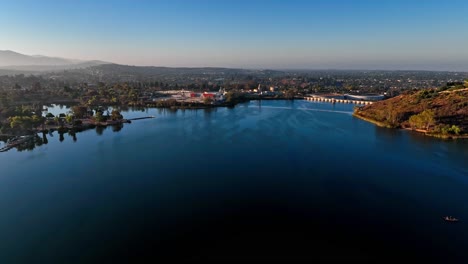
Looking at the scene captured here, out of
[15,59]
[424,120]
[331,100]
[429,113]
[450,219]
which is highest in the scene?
[15,59]

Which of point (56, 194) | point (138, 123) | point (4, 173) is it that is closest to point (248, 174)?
point (56, 194)

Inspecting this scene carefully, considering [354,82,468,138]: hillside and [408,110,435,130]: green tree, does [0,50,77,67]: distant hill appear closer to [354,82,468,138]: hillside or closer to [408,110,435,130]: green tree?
[354,82,468,138]: hillside

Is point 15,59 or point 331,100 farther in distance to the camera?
point 15,59

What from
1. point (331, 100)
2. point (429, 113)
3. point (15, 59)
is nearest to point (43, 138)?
point (429, 113)

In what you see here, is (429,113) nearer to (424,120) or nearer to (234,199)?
Answer: (424,120)

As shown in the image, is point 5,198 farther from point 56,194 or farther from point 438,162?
point 438,162

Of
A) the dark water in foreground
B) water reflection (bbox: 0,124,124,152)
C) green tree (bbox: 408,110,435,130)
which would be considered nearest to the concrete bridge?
green tree (bbox: 408,110,435,130)

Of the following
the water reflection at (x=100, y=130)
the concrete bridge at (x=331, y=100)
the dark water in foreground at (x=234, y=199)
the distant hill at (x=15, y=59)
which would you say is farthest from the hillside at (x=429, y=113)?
the distant hill at (x=15, y=59)
